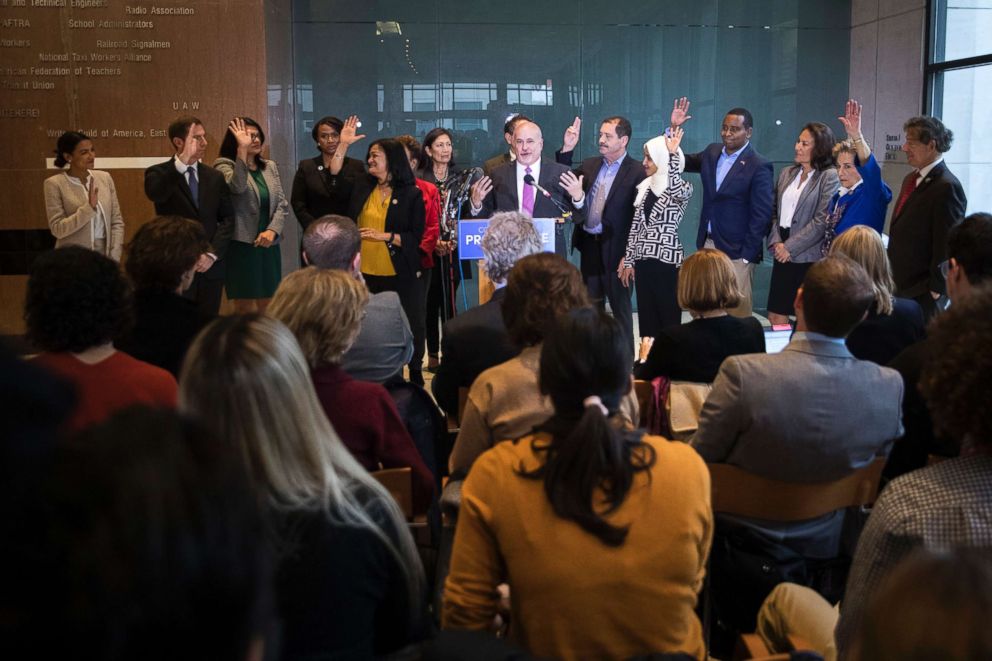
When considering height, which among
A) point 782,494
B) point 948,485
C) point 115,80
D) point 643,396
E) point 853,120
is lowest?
point 782,494

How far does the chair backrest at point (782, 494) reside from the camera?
2713 mm

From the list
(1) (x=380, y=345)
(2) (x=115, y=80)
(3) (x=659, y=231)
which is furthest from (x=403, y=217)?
(1) (x=380, y=345)

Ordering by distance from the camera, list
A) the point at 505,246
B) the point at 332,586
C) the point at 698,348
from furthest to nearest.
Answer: the point at 505,246 → the point at 698,348 → the point at 332,586

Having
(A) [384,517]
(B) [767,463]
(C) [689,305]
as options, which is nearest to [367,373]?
(C) [689,305]

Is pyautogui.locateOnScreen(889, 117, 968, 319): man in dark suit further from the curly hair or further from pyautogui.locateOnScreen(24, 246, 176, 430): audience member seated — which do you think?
pyautogui.locateOnScreen(24, 246, 176, 430): audience member seated

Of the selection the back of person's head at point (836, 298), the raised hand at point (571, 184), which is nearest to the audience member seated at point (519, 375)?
the back of person's head at point (836, 298)

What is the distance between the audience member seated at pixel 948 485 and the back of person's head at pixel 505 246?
8.01ft

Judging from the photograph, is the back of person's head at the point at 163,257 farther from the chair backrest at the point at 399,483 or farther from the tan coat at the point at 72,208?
the tan coat at the point at 72,208

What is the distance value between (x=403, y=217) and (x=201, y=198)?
1.38 m

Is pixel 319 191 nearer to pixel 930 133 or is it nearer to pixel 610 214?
pixel 610 214

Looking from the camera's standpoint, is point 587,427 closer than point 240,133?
Yes

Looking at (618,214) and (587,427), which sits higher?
(618,214)

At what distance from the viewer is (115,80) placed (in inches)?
318

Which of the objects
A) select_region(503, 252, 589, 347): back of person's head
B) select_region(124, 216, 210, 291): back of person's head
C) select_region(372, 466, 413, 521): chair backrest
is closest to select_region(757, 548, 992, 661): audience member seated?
select_region(372, 466, 413, 521): chair backrest
